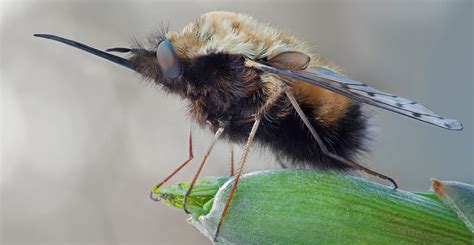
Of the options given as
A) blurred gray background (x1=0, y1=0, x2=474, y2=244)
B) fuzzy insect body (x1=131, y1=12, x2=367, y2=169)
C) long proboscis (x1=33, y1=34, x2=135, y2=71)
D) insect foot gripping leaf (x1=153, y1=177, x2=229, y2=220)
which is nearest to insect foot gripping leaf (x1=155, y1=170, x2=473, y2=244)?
insect foot gripping leaf (x1=153, y1=177, x2=229, y2=220)

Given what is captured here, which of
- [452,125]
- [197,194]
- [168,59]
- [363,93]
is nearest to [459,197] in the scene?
[452,125]

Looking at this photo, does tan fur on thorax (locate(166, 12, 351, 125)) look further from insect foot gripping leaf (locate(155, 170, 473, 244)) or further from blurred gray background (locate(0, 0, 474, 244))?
blurred gray background (locate(0, 0, 474, 244))

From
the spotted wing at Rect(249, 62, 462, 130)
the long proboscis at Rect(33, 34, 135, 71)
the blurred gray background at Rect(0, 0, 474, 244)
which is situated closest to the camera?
the spotted wing at Rect(249, 62, 462, 130)

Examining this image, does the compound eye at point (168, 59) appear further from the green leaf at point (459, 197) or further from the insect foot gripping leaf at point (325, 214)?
the green leaf at point (459, 197)

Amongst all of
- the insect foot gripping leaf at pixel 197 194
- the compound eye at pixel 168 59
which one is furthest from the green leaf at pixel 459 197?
the compound eye at pixel 168 59

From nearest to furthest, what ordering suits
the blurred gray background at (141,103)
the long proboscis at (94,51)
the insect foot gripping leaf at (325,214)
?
Answer: the insect foot gripping leaf at (325,214)
the long proboscis at (94,51)
the blurred gray background at (141,103)

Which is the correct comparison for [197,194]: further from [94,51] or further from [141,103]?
[141,103]
